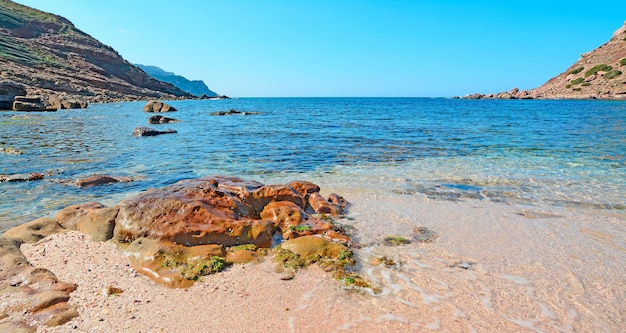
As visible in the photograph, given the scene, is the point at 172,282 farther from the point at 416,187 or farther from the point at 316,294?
the point at 416,187

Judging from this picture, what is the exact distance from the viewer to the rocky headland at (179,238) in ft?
15.7

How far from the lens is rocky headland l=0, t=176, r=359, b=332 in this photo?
15.7 ft

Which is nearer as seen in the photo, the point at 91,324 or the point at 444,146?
the point at 91,324

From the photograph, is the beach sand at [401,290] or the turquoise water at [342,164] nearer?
the beach sand at [401,290]

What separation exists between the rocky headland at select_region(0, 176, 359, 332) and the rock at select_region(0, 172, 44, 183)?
18.3ft

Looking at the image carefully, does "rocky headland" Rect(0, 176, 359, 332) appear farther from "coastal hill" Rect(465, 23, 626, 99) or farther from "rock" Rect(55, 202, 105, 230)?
"coastal hill" Rect(465, 23, 626, 99)

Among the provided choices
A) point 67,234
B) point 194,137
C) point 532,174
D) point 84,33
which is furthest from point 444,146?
point 84,33

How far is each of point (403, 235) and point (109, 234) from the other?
6.01m

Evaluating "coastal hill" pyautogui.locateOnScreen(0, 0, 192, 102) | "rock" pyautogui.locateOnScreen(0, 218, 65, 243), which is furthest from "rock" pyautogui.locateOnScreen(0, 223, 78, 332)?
"coastal hill" pyautogui.locateOnScreen(0, 0, 192, 102)

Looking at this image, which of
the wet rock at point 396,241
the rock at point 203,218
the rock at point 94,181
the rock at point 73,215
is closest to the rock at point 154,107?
the rock at point 94,181

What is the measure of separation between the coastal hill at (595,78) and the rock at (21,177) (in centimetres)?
11824

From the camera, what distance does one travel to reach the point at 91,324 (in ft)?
14.1

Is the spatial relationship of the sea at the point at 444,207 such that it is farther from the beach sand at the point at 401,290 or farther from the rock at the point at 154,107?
the rock at the point at 154,107

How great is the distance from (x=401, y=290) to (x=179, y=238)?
398 centimetres
